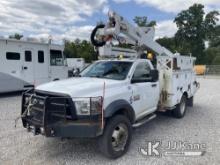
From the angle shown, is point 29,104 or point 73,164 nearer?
point 73,164

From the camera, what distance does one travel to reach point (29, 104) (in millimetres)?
4770

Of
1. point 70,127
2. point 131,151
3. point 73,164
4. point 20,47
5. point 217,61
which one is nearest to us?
point 70,127

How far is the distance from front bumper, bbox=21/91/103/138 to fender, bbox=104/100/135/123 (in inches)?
8.3

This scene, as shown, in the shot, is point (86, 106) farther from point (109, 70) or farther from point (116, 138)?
point (109, 70)

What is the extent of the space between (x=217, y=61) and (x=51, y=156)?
57.3 metres

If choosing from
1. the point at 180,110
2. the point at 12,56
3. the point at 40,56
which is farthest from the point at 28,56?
the point at 180,110

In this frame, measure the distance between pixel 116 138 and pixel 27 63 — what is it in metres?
9.57

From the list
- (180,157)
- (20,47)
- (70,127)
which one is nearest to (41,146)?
(70,127)

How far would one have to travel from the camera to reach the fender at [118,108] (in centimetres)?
444

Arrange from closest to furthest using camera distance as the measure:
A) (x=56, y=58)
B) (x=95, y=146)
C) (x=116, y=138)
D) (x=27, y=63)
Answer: (x=116, y=138) < (x=95, y=146) < (x=27, y=63) < (x=56, y=58)

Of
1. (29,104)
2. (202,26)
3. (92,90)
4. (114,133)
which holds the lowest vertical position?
(114,133)

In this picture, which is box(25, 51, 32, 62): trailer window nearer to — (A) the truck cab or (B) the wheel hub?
(A) the truck cab

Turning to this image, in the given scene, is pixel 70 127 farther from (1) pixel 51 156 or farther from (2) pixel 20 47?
(2) pixel 20 47

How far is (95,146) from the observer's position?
17.5ft
